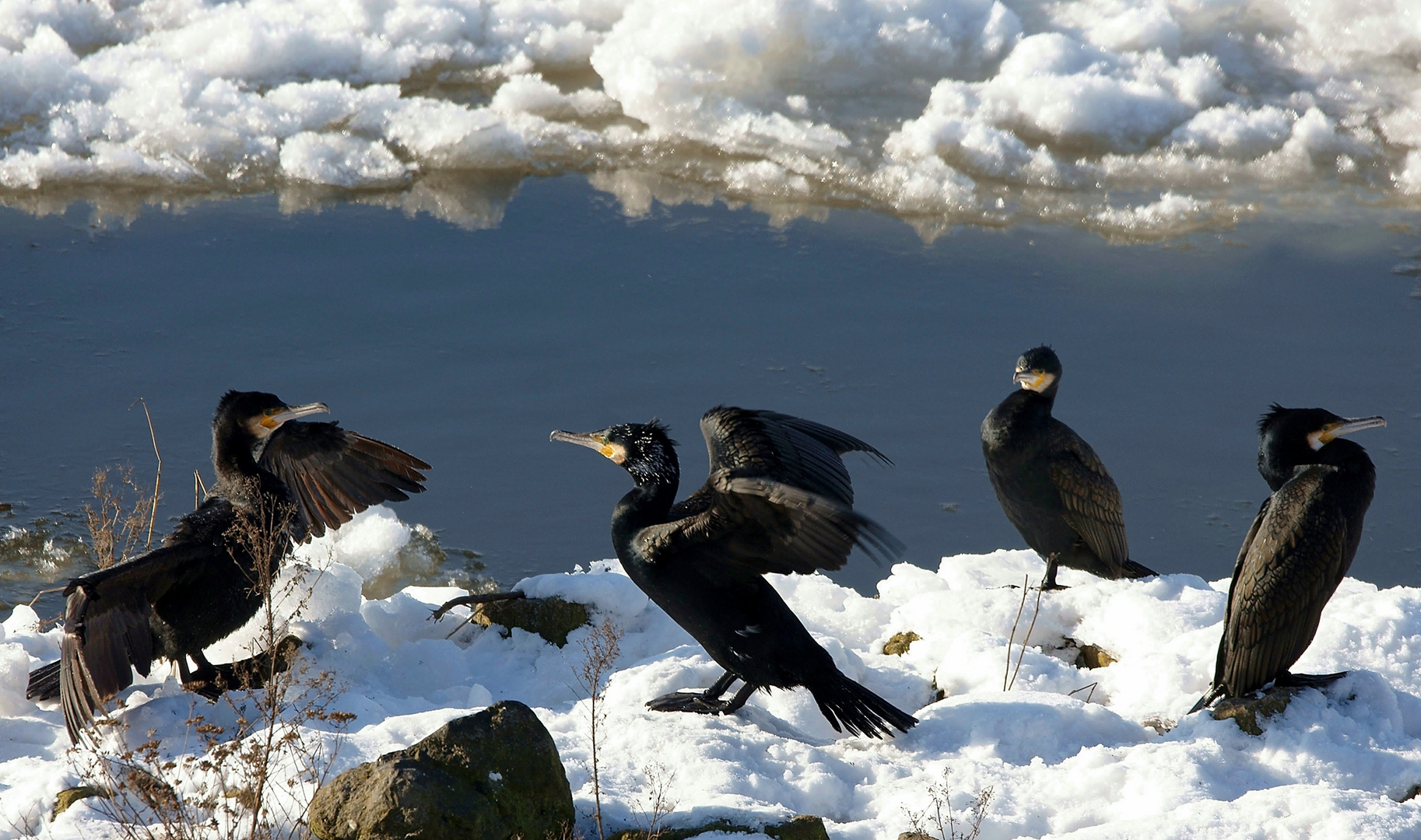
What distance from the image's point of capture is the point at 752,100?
11.5m

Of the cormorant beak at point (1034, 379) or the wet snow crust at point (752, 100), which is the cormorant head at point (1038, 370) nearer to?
the cormorant beak at point (1034, 379)

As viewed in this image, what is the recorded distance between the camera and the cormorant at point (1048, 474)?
5.62 m

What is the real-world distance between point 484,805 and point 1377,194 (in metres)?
9.72

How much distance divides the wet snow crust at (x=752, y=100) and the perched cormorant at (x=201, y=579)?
16.8 feet

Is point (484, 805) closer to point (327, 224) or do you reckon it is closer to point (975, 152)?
point (327, 224)

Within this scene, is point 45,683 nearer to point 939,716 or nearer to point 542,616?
point 542,616

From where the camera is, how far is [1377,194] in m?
10.6

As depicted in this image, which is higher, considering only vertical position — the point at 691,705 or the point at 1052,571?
the point at 1052,571

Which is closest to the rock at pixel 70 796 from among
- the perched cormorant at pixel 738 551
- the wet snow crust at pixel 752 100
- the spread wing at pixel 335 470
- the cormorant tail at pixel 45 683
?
the cormorant tail at pixel 45 683

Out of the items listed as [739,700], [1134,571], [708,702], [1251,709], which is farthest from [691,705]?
[1134,571]

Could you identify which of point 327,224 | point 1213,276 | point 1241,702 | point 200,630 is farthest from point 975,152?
Answer: point 200,630

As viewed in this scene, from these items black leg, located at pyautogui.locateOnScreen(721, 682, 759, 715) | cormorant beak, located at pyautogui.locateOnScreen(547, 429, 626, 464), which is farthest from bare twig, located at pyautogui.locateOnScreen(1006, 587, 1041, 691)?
cormorant beak, located at pyautogui.locateOnScreen(547, 429, 626, 464)

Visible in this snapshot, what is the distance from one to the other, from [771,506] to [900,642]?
1.81 metres

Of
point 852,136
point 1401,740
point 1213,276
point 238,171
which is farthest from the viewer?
point 852,136
